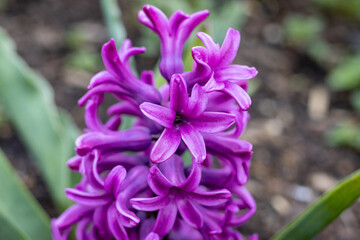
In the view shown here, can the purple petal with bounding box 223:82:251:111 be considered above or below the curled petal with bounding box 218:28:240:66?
below

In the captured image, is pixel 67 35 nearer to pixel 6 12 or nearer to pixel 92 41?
pixel 92 41

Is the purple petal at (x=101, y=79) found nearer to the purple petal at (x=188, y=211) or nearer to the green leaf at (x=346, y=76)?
the purple petal at (x=188, y=211)

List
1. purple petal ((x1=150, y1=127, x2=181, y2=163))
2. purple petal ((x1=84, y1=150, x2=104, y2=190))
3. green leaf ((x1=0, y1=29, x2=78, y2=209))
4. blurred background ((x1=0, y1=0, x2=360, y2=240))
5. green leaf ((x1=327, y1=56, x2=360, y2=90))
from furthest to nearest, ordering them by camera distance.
Result: 1. green leaf ((x1=327, y1=56, x2=360, y2=90))
2. blurred background ((x1=0, y1=0, x2=360, y2=240))
3. green leaf ((x1=0, y1=29, x2=78, y2=209))
4. purple petal ((x1=84, y1=150, x2=104, y2=190))
5. purple petal ((x1=150, y1=127, x2=181, y2=163))

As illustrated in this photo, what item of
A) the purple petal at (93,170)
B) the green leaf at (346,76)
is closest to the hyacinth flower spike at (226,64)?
the purple petal at (93,170)

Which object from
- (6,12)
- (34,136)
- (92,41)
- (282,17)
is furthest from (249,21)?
(34,136)

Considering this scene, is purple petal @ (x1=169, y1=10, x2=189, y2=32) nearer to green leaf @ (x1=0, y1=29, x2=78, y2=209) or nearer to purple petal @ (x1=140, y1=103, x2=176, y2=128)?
purple petal @ (x1=140, y1=103, x2=176, y2=128)

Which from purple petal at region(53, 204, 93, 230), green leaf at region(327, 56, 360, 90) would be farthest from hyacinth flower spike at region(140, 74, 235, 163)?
green leaf at region(327, 56, 360, 90)

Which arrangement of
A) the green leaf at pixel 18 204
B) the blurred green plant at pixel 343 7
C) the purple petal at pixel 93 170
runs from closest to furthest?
the purple petal at pixel 93 170
the green leaf at pixel 18 204
the blurred green plant at pixel 343 7
